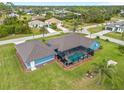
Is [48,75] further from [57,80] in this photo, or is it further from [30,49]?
[30,49]

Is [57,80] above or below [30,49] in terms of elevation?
below

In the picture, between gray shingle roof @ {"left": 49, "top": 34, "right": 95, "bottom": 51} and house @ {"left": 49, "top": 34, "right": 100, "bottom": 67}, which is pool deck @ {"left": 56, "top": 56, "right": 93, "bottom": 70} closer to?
house @ {"left": 49, "top": 34, "right": 100, "bottom": 67}

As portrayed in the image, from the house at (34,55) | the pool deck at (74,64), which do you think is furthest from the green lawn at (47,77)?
the house at (34,55)

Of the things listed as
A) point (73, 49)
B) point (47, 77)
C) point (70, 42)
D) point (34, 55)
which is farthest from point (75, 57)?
point (34, 55)

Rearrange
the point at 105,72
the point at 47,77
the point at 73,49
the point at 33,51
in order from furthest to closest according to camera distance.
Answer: the point at 73,49 → the point at 33,51 → the point at 47,77 → the point at 105,72

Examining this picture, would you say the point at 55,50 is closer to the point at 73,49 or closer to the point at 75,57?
the point at 73,49

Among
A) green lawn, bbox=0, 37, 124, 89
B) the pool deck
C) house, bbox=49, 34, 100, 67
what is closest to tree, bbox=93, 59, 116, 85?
green lawn, bbox=0, 37, 124, 89

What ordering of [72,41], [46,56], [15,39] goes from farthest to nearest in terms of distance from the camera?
[15,39] < [72,41] < [46,56]

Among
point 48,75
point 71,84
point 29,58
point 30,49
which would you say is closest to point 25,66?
point 29,58
